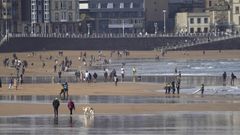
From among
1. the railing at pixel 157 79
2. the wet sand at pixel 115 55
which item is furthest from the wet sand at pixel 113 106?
the wet sand at pixel 115 55

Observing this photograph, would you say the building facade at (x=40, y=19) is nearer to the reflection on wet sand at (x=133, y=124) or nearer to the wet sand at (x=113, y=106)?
the wet sand at (x=113, y=106)

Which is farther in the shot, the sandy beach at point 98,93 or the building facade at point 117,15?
the building facade at point 117,15

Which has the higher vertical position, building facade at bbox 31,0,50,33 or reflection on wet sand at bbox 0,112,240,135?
building facade at bbox 31,0,50,33

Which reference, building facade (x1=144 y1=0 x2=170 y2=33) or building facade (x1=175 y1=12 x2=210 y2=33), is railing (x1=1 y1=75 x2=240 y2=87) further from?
building facade (x1=144 y1=0 x2=170 y2=33)

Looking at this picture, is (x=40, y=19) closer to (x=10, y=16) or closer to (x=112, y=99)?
(x=10, y=16)

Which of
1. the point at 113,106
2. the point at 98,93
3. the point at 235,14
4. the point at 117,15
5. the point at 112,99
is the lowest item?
the point at 113,106

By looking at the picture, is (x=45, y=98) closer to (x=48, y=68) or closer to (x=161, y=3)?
(x=48, y=68)

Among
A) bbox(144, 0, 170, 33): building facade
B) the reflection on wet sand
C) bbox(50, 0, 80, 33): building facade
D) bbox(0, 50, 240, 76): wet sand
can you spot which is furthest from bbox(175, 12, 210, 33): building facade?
the reflection on wet sand

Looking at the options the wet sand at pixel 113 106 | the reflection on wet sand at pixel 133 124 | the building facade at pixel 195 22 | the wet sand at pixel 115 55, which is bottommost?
the reflection on wet sand at pixel 133 124

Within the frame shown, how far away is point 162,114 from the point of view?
53.9m

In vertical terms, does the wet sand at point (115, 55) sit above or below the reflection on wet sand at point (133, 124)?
above

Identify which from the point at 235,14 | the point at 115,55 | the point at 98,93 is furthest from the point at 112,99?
the point at 235,14

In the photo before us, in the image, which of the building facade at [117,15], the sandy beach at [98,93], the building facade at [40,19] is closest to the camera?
the sandy beach at [98,93]

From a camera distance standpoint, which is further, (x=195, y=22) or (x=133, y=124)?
(x=195, y=22)
